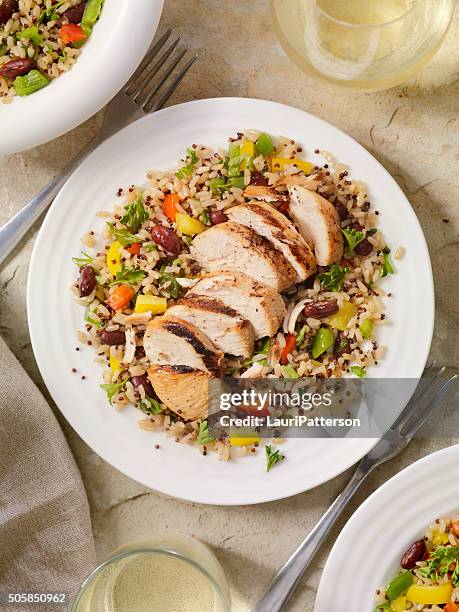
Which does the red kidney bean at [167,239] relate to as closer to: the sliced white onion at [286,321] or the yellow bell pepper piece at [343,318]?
the sliced white onion at [286,321]

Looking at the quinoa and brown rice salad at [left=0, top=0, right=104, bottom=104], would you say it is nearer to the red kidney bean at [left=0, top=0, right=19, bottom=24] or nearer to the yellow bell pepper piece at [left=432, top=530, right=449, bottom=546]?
the red kidney bean at [left=0, top=0, right=19, bottom=24]

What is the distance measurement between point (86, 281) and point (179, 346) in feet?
1.13

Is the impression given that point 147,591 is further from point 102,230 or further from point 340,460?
point 102,230

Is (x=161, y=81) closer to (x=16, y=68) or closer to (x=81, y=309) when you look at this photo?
(x=16, y=68)

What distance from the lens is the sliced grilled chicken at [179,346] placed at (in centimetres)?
221

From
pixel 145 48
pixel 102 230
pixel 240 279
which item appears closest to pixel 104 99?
pixel 145 48

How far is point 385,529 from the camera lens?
Answer: 224 centimetres

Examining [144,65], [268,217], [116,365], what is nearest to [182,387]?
[116,365]

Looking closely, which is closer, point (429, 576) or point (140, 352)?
point (429, 576)

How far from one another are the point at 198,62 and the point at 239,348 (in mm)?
929

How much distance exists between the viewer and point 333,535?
2.44 m

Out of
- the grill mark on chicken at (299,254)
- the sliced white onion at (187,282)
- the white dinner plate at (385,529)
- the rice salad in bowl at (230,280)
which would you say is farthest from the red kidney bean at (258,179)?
the white dinner plate at (385,529)

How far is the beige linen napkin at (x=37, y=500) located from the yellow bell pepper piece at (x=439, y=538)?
1.02 m

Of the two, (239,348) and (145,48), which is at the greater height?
(145,48)
